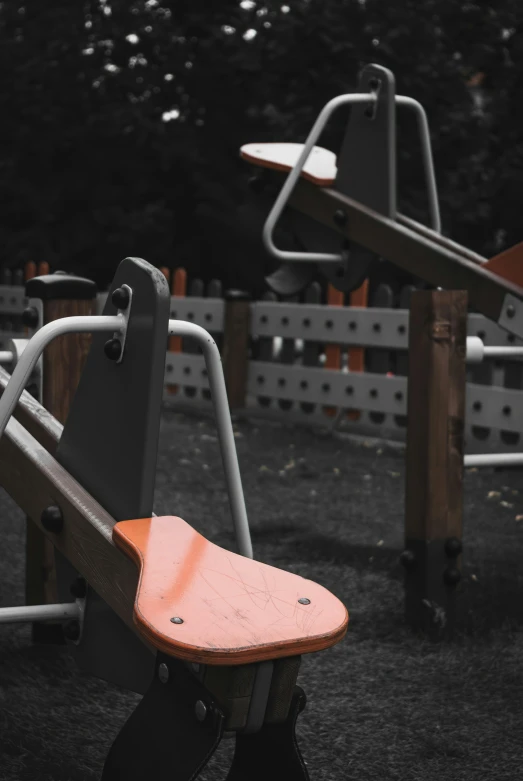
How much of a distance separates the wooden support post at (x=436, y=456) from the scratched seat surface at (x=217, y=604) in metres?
1.31

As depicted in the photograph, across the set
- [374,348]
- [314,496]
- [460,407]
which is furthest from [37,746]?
[374,348]

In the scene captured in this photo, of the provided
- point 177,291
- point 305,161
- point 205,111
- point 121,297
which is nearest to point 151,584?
point 121,297

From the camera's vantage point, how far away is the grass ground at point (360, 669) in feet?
6.69

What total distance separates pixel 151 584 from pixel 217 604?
0.33ft

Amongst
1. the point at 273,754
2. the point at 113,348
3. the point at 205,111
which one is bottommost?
the point at 273,754

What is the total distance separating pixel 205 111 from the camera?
1075 cm

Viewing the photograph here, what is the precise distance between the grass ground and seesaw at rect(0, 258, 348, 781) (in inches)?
15.3

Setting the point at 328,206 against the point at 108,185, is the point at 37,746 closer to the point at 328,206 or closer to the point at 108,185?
the point at 328,206

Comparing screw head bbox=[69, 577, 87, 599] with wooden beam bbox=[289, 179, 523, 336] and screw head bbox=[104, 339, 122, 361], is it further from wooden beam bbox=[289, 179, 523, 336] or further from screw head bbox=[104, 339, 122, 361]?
wooden beam bbox=[289, 179, 523, 336]

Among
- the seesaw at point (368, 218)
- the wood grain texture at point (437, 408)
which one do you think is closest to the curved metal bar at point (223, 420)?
the wood grain texture at point (437, 408)

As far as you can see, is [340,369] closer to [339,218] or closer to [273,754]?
[339,218]

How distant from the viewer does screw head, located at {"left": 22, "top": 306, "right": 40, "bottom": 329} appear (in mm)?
2334

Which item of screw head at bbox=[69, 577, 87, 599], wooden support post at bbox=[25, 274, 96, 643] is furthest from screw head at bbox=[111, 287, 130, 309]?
wooden support post at bbox=[25, 274, 96, 643]

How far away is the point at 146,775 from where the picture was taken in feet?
4.49
